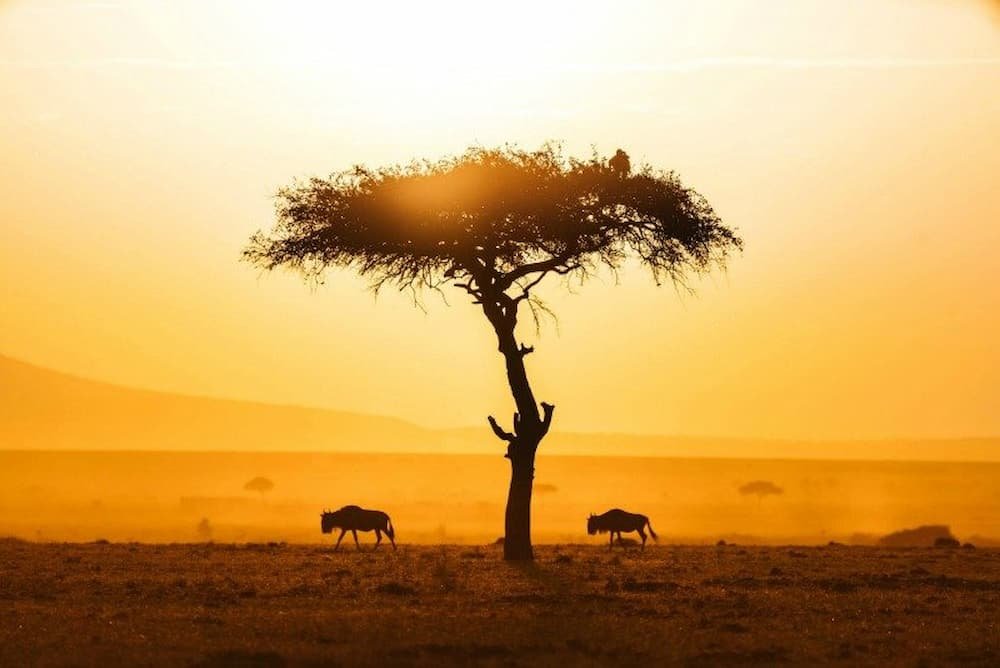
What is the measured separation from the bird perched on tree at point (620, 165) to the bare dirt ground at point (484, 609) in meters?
10.3

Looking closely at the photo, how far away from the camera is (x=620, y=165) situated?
43.3 m

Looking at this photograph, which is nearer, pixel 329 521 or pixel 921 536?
pixel 329 521

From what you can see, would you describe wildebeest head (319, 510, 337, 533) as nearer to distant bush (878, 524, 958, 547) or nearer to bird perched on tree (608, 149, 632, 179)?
bird perched on tree (608, 149, 632, 179)

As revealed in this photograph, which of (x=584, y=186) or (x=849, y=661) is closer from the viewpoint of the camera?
(x=849, y=661)

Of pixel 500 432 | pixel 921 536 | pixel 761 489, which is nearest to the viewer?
pixel 500 432

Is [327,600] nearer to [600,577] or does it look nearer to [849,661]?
[600,577]

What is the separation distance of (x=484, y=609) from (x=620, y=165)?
60.2 feet

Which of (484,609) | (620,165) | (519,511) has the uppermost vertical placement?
(620,165)

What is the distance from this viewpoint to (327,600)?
2920 centimetres

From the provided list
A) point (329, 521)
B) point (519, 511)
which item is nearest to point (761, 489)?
point (329, 521)

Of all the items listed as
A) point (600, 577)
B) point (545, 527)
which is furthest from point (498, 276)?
point (545, 527)

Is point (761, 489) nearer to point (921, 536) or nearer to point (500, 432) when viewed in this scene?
point (921, 536)

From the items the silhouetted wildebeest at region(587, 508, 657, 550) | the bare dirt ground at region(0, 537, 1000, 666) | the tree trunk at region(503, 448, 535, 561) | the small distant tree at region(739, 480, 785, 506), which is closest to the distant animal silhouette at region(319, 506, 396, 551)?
the bare dirt ground at region(0, 537, 1000, 666)

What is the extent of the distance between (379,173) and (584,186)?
5.54 m
